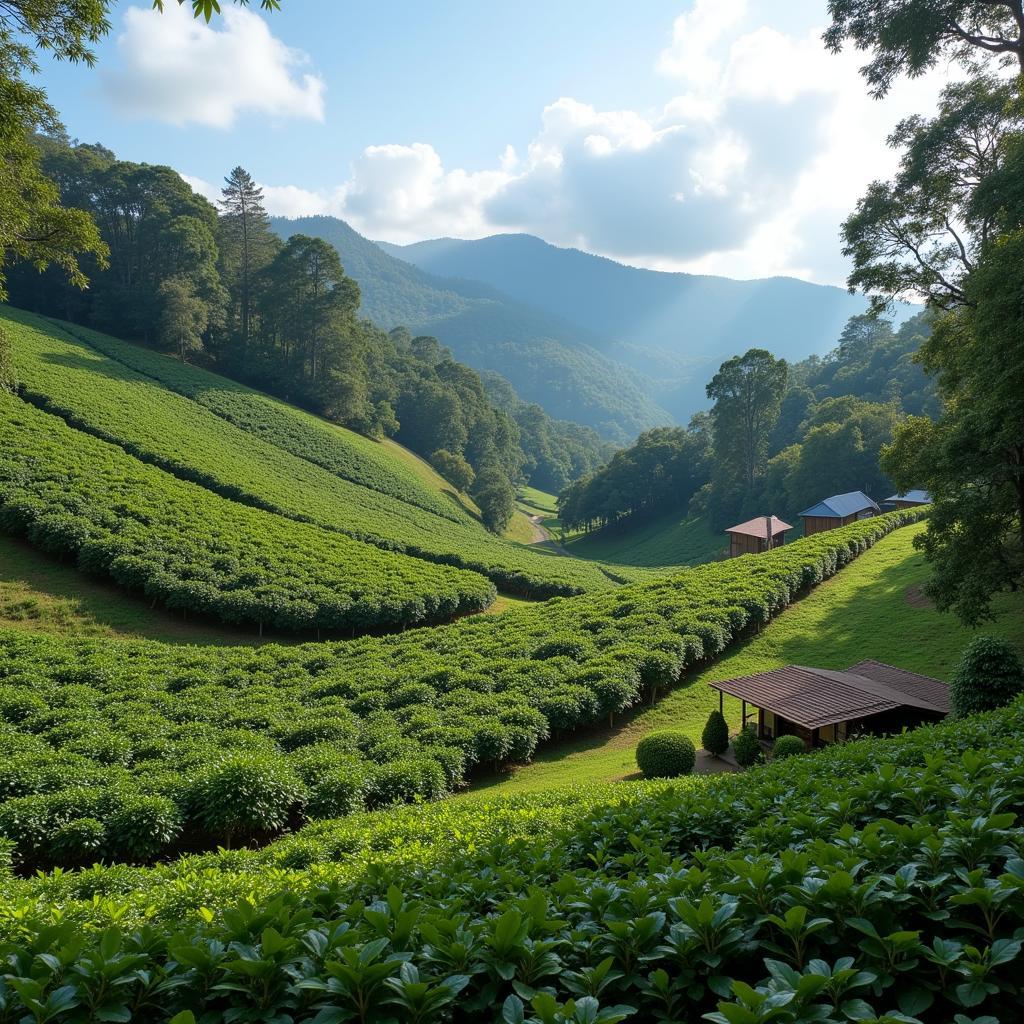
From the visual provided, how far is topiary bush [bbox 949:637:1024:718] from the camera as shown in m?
13.2

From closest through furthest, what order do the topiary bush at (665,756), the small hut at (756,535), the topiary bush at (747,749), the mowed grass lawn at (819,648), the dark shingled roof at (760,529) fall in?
the topiary bush at (665,756) < the topiary bush at (747,749) < the mowed grass lawn at (819,648) < the small hut at (756,535) < the dark shingled roof at (760,529)

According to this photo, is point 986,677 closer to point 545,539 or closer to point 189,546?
point 189,546

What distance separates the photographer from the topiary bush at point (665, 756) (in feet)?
48.5

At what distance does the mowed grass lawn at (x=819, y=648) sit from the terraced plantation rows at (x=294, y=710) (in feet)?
2.42

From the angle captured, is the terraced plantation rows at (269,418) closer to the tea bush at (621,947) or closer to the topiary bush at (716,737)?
the topiary bush at (716,737)

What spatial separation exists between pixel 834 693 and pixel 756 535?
106 ft

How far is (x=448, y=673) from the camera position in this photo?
18578 millimetres

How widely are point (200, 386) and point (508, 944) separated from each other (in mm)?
57636

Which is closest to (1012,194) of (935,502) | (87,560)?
(935,502)

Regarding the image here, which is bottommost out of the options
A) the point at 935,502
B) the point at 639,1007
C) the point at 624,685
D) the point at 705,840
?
the point at 624,685

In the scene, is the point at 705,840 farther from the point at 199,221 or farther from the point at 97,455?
the point at 199,221

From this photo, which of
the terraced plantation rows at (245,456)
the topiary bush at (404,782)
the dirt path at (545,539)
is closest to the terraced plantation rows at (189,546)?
the terraced plantation rows at (245,456)

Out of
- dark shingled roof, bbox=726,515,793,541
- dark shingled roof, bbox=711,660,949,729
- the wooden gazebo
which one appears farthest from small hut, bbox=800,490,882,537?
the wooden gazebo

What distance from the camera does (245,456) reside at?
145 feet
